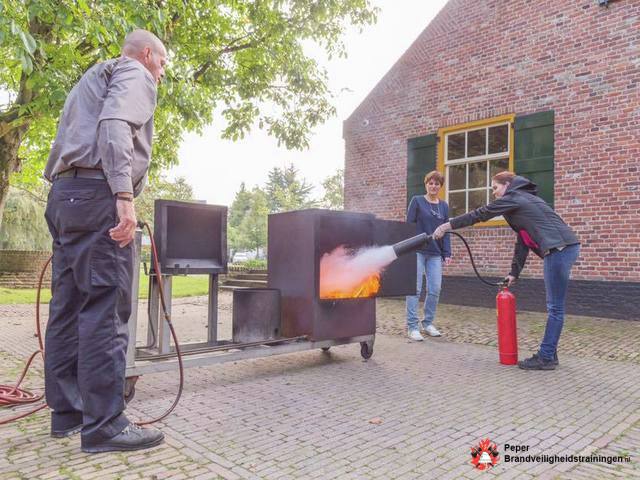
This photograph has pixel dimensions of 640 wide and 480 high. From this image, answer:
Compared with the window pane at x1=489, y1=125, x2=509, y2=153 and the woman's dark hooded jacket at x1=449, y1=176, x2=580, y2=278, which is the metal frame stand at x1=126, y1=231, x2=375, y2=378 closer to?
the woman's dark hooded jacket at x1=449, y1=176, x2=580, y2=278

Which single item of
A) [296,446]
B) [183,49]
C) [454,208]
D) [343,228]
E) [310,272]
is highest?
[183,49]

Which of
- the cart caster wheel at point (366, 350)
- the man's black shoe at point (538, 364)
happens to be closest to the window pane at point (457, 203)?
the man's black shoe at point (538, 364)

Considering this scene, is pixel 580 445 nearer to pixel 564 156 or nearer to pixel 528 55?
pixel 564 156

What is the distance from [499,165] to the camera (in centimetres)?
951

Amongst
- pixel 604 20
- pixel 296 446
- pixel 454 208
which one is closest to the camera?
pixel 296 446

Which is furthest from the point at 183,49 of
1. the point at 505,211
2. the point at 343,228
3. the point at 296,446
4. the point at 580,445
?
the point at 580,445

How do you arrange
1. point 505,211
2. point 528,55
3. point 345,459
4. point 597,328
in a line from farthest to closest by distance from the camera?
point 528,55 → point 597,328 → point 505,211 → point 345,459

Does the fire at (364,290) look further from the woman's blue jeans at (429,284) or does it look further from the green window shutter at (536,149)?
the green window shutter at (536,149)

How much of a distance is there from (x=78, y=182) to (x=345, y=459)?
2.00 m

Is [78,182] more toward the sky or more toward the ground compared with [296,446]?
more toward the sky

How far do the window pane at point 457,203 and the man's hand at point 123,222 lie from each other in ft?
27.2

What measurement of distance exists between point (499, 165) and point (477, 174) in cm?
48

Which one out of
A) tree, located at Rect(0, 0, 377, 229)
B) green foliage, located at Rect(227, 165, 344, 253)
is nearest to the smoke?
tree, located at Rect(0, 0, 377, 229)

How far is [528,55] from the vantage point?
9172 mm
